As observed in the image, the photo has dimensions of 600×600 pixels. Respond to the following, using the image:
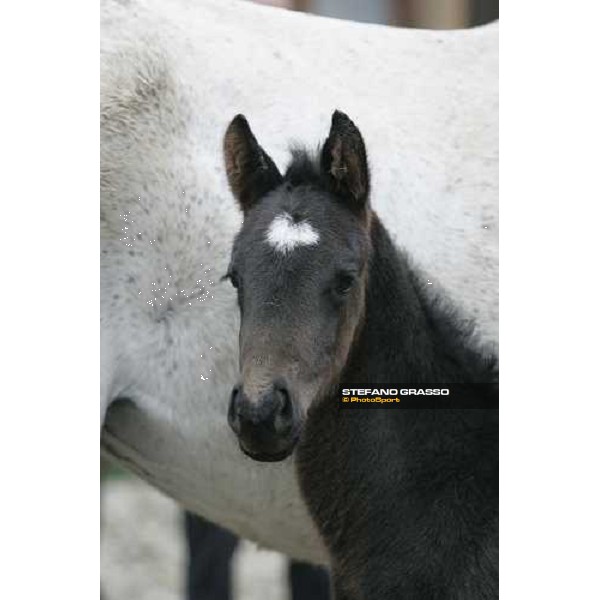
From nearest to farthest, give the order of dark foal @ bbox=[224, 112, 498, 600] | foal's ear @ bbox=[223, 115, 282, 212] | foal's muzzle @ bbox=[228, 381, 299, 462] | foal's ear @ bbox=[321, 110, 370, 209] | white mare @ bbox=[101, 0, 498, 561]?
foal's muzzle @ bbox=[228, 381, 299, 462]
dark foal @ bbox=[224, 112, 498, 600]
foal's ear @ bbox=[321, 110, 370, 209]
foal's ear @ bbox=[223, 115, 282, 212]
white mare @ bbox=[101, 0, 498, 561]


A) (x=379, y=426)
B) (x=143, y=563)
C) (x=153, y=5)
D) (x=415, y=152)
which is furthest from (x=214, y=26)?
(x=143, y=563)

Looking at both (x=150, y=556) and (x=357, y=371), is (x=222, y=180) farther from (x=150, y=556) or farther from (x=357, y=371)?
(x=150, y=556)

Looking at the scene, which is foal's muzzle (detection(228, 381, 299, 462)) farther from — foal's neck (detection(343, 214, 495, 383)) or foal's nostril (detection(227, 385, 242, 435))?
foal's neck (detection(343, 214, 495, 383))

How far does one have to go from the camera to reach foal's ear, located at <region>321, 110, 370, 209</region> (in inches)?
116

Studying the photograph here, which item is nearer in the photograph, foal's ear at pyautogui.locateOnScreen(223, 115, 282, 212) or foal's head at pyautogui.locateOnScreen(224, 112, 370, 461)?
foal's head at pyautogui.locateOnScreen(224, 112, 370, 461)

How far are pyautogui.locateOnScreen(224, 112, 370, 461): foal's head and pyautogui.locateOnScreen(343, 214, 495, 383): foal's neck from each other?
83mm

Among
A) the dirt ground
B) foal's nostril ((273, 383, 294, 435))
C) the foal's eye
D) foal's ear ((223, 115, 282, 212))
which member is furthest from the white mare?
foal's nostril ((273, 383, 294, 435))

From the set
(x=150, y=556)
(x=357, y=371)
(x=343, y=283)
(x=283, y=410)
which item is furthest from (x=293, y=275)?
(x=150, y=556)

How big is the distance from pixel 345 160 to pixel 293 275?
35cm

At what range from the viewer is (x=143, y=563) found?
4.59m

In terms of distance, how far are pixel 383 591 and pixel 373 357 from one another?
56cm

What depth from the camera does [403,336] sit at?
310 cm
